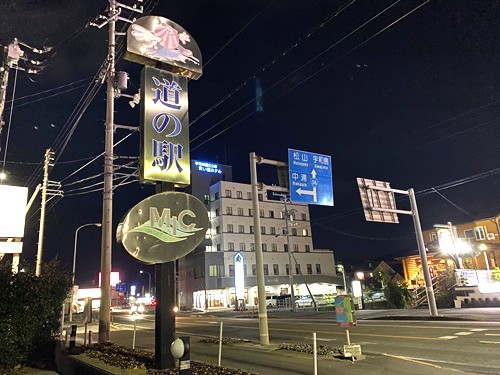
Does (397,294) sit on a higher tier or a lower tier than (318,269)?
lower

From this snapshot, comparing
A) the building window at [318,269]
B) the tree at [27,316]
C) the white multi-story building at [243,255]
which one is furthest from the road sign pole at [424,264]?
the building window at [318,269]

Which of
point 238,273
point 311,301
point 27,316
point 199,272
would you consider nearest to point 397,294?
point 311,301

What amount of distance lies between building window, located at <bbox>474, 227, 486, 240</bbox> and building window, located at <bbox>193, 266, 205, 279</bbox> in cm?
3817

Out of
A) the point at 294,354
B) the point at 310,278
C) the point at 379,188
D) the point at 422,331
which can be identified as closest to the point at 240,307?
the point at 310,278

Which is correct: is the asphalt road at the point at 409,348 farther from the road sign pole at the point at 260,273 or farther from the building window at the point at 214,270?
the building window at the point at 214,270

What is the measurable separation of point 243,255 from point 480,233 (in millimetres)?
34352

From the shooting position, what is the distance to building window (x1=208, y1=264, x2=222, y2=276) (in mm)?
58456

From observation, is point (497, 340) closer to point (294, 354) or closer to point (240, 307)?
point (294, 354)

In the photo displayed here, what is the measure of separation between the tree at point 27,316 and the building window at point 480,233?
160 feet

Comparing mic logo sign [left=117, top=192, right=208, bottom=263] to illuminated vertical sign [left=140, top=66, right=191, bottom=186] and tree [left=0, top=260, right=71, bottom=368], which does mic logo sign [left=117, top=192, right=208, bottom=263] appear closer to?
illuminated vertical sign [left=140, top=66, right=191, bottom=186]

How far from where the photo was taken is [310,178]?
17250 mm

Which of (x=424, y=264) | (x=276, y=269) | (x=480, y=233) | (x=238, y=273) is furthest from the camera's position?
(x=276, y=269)

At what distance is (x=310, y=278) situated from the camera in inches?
2707

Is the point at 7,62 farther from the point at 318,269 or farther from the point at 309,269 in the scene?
the point at 318,269
